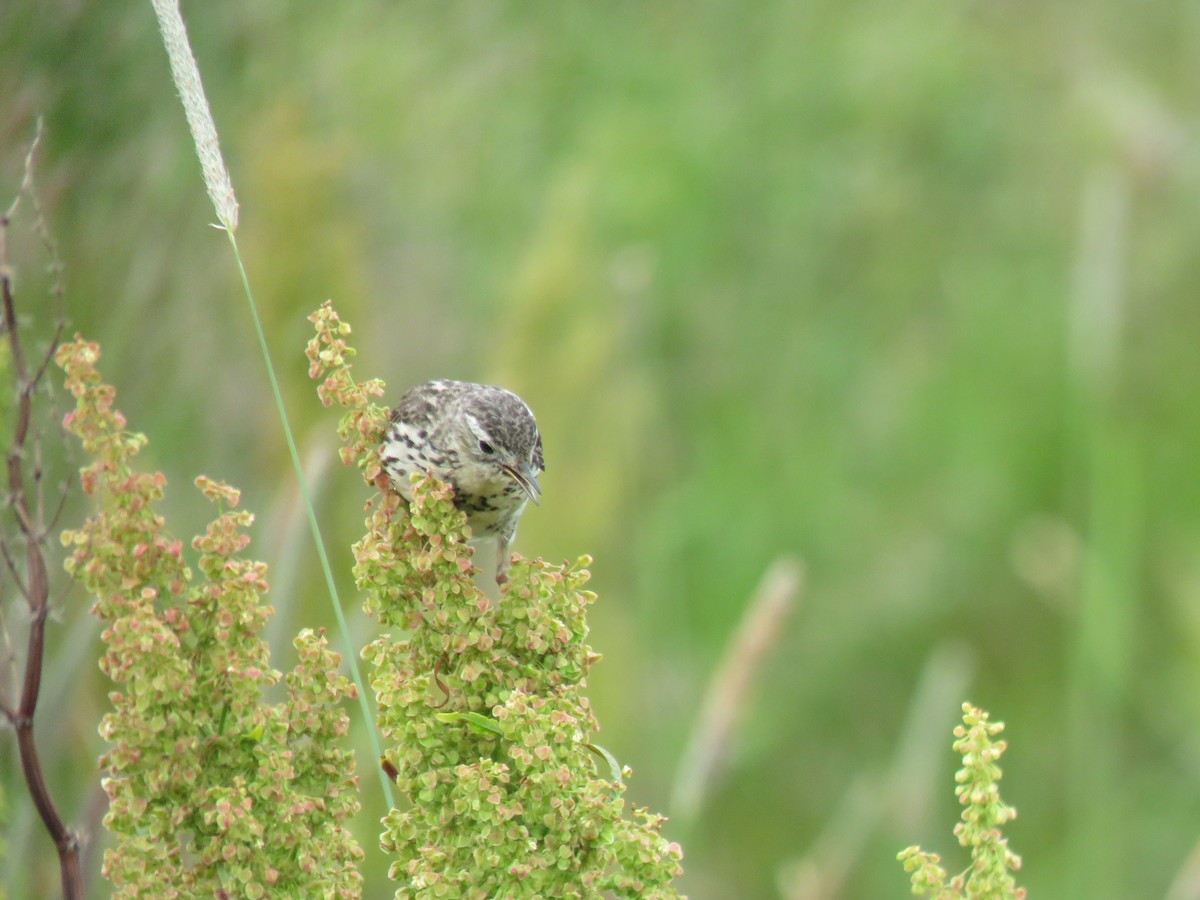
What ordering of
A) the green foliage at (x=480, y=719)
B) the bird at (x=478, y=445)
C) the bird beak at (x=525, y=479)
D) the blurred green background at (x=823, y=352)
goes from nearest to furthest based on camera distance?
the green foliage at (x=480, y=719), the bird at (x=478, y=445), the bird beak at (x=525, y=479), the blurred green background at (x=823, y=352)

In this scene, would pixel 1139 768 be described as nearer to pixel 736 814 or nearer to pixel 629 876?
pixel 736 814

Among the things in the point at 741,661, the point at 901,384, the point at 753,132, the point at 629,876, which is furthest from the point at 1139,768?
the point at 629,876

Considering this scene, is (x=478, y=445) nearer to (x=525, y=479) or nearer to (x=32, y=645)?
(x=525, y=479)

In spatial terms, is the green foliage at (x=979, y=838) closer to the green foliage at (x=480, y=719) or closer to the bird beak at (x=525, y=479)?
the green foliage at (x=480, y=719)

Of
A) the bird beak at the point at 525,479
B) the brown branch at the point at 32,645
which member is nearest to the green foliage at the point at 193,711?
the brown branch at the point at 32,645

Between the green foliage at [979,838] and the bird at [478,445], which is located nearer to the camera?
the green foliage at [979,838]

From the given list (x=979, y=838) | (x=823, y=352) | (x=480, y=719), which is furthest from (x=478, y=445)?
(x=823, y=352)

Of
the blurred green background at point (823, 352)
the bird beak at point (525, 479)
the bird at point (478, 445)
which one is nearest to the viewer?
the bird at point (478, 445)

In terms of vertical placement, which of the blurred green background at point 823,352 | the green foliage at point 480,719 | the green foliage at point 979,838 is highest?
the blurred green background at point 823,352
